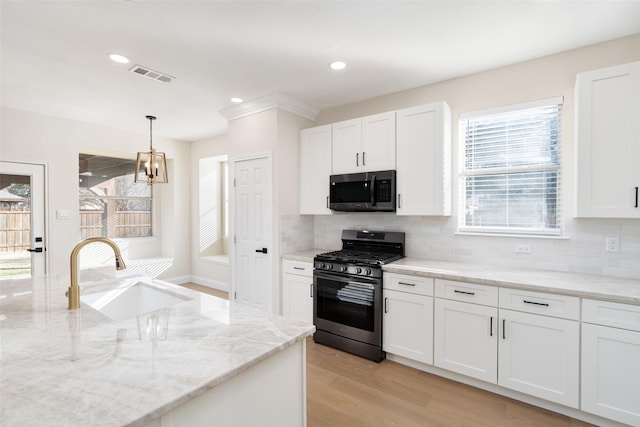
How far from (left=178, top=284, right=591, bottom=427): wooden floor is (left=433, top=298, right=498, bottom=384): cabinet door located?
188mm

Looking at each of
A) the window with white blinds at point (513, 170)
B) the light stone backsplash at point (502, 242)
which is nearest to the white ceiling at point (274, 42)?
the window with white blinds at point (513, 170)

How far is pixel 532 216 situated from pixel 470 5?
182 centimetres

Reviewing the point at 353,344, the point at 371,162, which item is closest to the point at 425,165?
the point at 371,162

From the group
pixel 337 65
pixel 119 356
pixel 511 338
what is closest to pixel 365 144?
pixel 337 65

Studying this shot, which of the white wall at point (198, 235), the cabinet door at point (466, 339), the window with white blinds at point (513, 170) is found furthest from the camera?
the white wall at point (198, 235)

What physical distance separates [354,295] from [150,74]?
285 cm

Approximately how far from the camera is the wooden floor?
6.89 feet

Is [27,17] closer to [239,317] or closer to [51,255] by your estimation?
[239,317]

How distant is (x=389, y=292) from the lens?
279 cm

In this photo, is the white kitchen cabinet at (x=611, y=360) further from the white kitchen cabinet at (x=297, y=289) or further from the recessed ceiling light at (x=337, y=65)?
the recessed ceiling light at (x=337, y=65)

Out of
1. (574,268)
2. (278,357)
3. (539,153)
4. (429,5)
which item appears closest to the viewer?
(278,357)

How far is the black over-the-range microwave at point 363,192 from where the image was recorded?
308 centimetres

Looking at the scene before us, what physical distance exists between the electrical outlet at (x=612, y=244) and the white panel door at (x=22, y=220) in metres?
5.75

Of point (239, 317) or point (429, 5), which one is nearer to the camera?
point (239, 317)
